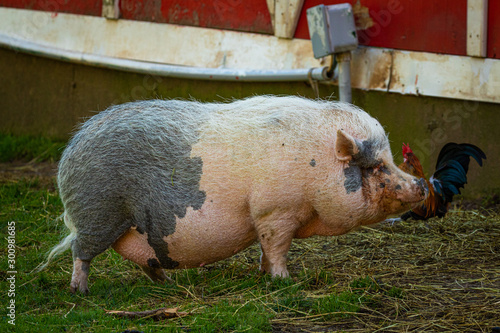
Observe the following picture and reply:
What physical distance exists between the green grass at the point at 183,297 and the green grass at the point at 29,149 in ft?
11.1

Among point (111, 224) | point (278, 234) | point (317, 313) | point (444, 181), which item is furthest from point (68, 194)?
point (444, 181)

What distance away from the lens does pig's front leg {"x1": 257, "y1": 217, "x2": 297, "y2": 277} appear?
4316 mm

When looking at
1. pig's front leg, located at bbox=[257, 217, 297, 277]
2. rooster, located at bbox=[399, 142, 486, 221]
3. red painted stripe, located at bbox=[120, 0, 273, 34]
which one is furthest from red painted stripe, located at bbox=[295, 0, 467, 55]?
pig's front leg, located at bbox=[257, 217, 297, 277]

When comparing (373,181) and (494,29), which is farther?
(494,29)

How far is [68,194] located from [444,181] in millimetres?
2741

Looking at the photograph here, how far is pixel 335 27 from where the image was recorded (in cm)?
672

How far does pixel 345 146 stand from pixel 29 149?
20.0ft

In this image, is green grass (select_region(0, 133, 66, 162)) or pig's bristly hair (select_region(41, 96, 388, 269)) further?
green grass (select_region(0, 133, 66, 162))

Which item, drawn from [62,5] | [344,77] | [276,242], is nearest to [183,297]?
[276,242]

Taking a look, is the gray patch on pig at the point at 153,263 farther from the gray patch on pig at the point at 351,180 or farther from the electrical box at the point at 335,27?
the electrical box at the point at 335,27

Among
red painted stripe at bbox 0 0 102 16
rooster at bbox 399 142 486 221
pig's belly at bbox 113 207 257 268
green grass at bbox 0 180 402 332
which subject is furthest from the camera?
red painted stripe at bbox 0 0 102 16

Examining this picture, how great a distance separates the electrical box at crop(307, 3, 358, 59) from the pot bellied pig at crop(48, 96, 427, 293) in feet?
7.44

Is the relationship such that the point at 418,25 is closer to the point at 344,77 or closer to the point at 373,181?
the point at 344,77

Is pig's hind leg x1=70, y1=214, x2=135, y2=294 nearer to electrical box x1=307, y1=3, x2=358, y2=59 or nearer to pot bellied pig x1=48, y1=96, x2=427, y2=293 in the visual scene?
pot bellied pig x1=48, y1=96, x2=427, y2=293
